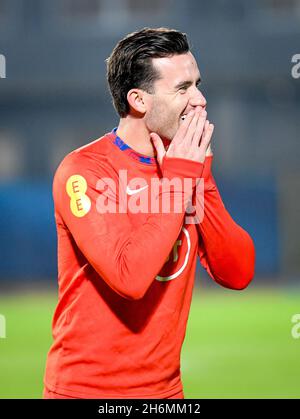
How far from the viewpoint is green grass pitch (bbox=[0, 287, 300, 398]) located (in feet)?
29.3

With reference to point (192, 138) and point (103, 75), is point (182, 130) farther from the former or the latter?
Result: point (103, 75)

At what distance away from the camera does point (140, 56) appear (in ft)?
12.4

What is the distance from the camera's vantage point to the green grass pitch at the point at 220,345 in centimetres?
895

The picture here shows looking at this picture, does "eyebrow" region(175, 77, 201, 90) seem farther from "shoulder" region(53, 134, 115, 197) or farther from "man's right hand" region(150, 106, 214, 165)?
"shoulder" region(53, 134, 115, 197)

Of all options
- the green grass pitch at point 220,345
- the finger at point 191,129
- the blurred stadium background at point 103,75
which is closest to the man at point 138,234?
the finger at point 191,129

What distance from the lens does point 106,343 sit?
3.56 metres

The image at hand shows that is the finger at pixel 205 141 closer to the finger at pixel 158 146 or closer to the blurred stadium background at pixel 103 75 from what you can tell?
the finger at pixel 158 146

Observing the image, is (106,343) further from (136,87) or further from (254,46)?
(254,46)

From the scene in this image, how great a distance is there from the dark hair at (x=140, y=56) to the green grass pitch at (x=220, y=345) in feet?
16.7

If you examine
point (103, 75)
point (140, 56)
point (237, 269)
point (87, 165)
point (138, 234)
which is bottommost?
point (237, 269)

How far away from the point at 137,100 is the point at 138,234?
0.71 meters

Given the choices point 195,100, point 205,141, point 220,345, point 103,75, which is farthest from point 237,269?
point 103,75

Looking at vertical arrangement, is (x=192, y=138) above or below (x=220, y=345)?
above
